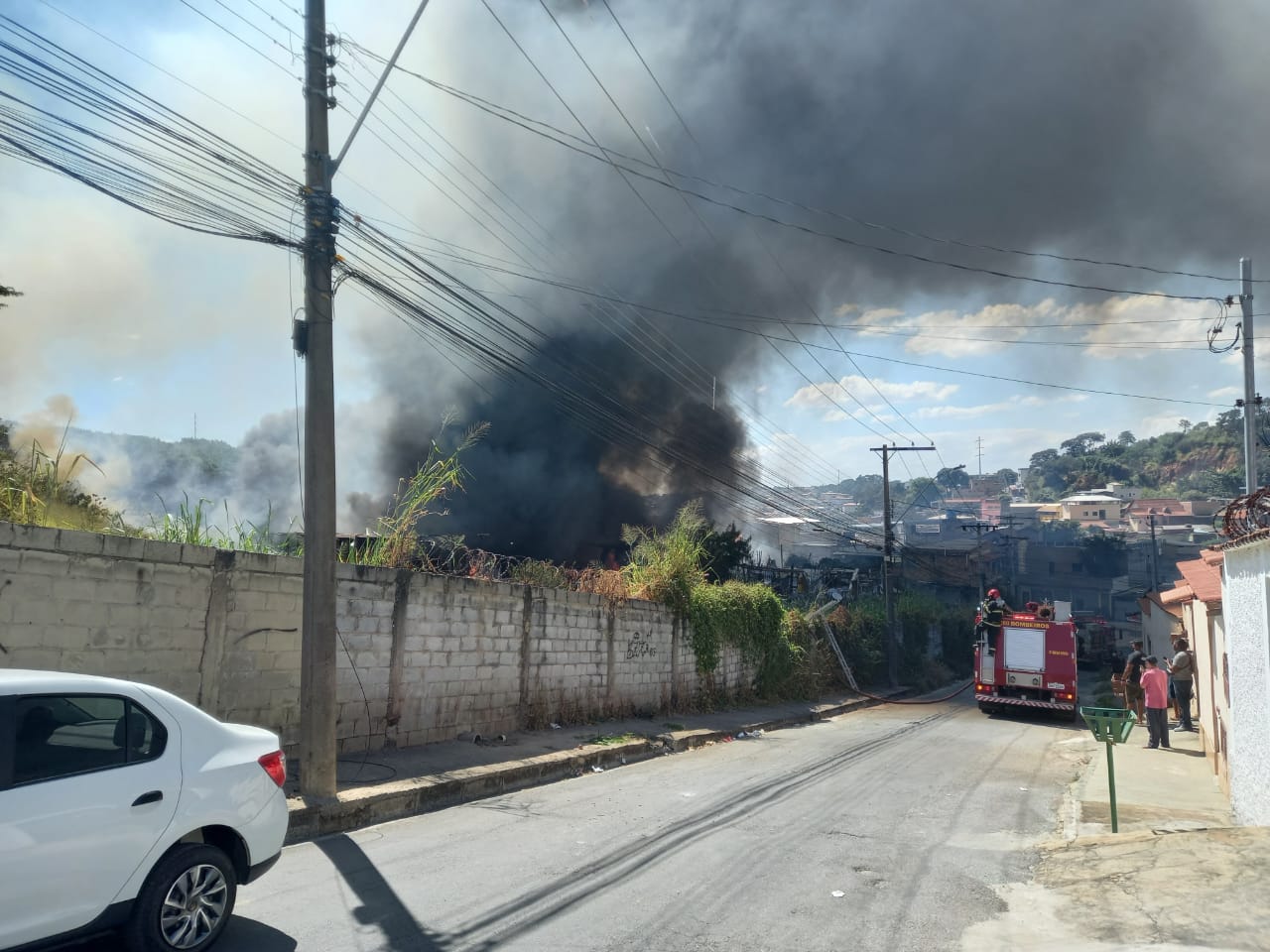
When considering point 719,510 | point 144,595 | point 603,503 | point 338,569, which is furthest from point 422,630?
point 719,510

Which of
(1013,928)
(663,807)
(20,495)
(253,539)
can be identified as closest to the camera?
(1013,928)

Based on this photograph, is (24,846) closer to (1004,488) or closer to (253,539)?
(253,539)

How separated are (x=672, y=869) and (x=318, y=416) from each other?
4.64m

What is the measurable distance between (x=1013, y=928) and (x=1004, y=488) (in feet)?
431

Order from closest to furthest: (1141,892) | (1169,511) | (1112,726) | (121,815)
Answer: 1. (121,815)
2. (1141,892)
3. (1112,726)
4. (1169,511)

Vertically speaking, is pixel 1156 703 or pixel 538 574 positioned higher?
pixel 538 574

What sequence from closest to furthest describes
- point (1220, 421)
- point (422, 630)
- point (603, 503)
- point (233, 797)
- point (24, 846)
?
point (24, 846), point (233, 797), point (422, 630), point (603, 503), point (1220, 421)

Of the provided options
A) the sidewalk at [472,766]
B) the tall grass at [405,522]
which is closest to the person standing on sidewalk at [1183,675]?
the sidewalk at [472,766]

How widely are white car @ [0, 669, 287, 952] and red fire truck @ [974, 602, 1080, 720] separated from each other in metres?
19.8

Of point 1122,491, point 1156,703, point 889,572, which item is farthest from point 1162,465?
point 1156,703

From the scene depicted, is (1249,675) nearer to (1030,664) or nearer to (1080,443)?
(1030,664)

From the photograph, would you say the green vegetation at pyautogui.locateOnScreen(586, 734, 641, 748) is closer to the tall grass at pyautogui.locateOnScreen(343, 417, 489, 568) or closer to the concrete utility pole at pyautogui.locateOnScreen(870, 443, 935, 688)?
the tall grass at pyautogui.locateOnScreen(343, 417, 489, 568)

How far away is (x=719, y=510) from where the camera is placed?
3412cm

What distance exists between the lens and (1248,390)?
628 inches
